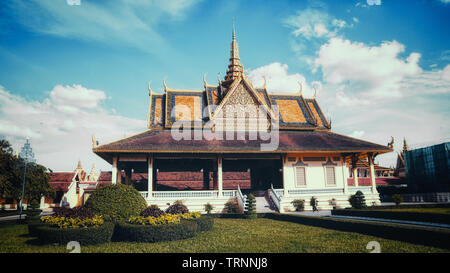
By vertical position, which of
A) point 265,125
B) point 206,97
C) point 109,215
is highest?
point 206,97

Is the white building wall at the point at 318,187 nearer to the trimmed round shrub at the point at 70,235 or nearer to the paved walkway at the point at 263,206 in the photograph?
Answer: the paved walkway at the point at 263,206

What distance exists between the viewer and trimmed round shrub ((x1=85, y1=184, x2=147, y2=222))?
1204cm

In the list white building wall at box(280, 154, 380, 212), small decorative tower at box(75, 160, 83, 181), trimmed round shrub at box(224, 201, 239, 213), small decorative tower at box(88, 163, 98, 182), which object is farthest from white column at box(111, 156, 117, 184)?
small decorative tower at box(88, 163, 98, 182)

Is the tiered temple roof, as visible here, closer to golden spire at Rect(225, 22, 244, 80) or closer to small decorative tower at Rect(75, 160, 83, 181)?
golden spire at Rect(225, 22, 244, 80)

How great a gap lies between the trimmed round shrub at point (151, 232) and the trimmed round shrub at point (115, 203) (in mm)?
1142

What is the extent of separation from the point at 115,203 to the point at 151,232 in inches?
114

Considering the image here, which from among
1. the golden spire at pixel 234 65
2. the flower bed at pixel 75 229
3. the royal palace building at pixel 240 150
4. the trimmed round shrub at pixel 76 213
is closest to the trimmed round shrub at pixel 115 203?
the trimmed round shrub at pixel 76 213

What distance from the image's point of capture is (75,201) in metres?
37.3

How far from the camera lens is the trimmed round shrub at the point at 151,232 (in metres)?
10.3

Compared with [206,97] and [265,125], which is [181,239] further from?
[206,97]

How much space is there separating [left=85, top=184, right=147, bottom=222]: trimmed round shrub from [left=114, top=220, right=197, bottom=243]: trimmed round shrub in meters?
1.14

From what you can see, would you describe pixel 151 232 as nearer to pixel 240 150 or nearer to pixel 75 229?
pixel 75 229

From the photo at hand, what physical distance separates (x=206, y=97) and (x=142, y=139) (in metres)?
9.21
